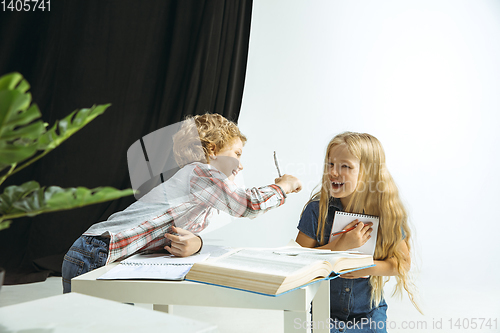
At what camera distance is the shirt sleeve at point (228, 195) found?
1115 millimetres

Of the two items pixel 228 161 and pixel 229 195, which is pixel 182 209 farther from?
pixel 228 161

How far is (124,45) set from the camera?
101 inches

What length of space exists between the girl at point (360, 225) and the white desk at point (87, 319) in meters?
0.69

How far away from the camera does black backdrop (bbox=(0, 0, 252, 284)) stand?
2.45 meters

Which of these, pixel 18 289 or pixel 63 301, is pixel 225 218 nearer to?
pixel 18 289

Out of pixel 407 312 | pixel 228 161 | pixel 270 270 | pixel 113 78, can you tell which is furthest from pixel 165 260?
pixel 113 78

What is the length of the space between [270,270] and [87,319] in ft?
0.97

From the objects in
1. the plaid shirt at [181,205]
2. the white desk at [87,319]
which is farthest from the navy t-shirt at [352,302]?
the white desk at [87,319]

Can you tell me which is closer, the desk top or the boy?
the desk top

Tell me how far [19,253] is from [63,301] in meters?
2.41

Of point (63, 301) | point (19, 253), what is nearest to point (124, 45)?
point (19, 253)

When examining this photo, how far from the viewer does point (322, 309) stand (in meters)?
0.82

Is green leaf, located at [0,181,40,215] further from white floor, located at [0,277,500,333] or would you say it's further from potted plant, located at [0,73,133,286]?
white floor, located at [0,277,500,333]

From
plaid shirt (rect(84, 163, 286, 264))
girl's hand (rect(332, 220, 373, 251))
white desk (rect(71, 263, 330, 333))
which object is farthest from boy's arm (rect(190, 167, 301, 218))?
white desk (rect(71, 263, 330, 333))
